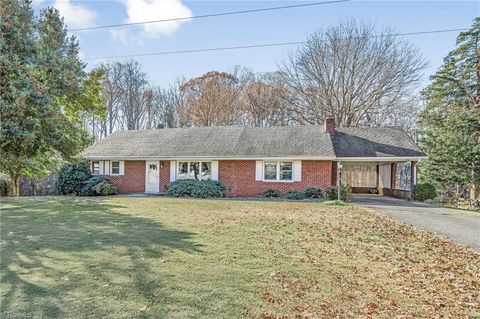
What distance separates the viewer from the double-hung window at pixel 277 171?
19.8 m

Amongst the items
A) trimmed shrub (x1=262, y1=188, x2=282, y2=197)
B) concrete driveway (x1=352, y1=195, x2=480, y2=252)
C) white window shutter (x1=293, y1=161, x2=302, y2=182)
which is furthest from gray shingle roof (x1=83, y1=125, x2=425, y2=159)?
concrete driveway (x1=352, y1=195, x2=480, y2=252)

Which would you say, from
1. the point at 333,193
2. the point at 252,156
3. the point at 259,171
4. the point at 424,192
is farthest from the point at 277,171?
the point at 424,192

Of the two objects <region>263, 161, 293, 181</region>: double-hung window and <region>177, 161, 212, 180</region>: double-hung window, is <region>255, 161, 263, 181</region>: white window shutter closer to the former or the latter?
<region>263, 161, 293, 181</region>: double-hung window

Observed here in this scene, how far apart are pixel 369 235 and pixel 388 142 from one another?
1480 cm

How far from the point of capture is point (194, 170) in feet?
70.1

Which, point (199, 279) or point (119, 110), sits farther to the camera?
point (119, 110)

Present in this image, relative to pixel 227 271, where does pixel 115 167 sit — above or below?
above

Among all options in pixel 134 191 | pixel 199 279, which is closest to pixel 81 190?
pixel 134 191

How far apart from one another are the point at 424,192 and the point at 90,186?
1927 cm

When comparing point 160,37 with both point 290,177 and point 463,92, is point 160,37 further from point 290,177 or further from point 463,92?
point 463,92

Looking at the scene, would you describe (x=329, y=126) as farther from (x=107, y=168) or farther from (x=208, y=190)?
(x=107, y=168)

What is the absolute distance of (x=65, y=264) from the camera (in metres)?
5.45

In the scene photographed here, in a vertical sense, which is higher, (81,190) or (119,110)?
(119,110)

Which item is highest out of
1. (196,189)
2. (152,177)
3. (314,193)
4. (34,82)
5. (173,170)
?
(34,82)
